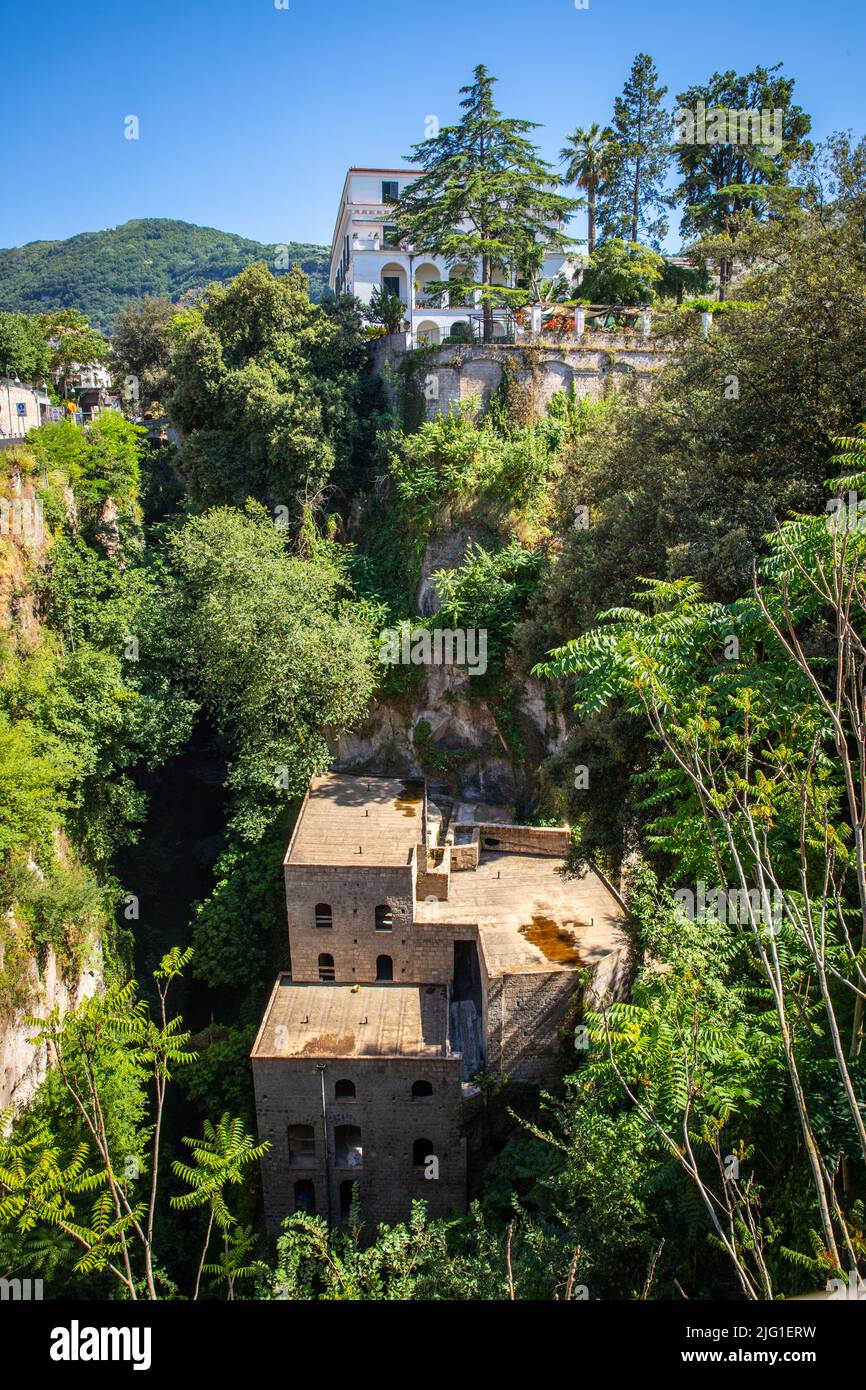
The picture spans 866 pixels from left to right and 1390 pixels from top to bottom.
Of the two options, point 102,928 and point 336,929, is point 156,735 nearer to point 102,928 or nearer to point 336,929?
point 102,928

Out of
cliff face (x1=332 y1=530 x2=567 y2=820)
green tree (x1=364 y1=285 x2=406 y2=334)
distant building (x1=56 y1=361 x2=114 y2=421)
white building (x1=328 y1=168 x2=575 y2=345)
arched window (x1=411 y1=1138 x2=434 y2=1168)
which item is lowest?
arched window (x1=411 y1=1138 x2=434 y2=1168)

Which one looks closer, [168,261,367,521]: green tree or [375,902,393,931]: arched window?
[375,902,393,931]: arched window

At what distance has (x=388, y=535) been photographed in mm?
30188

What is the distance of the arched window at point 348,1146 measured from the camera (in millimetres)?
19500

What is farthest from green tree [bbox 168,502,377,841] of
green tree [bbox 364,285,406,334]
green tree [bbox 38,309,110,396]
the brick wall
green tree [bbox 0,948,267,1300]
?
green tree [bbox 38,309,110,396]

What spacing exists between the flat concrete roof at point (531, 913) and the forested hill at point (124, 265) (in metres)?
94.9

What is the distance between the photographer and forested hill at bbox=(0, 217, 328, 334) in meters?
110

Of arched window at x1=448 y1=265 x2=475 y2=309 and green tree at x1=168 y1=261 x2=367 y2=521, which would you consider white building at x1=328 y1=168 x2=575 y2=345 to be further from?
green tree at x1=168 y1=261 x2=367 y2=521

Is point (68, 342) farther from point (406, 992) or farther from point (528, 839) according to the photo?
point (406, 992)

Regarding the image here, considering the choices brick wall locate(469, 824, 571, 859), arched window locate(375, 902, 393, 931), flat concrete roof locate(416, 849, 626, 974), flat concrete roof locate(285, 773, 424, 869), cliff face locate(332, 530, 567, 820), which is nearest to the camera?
flat concrete roof locate(416, 849, 626, 974)

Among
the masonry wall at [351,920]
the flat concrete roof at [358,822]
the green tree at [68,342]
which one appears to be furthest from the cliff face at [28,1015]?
the green tree at [68,342]

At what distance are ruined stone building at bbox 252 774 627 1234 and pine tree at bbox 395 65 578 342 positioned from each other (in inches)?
734

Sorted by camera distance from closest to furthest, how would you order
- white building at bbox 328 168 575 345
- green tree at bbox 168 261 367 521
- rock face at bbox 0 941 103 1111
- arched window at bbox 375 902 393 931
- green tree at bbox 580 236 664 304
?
rock face at bbox 0 941 103 1111 < arched window at bbox 375 902 393 931 < green tree at bbox 168 261 367 521 < green tree at bbox 580 236 664 304 < white building at bbox 328 168 575 345

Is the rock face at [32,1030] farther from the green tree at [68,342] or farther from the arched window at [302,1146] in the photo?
the green tree at [68,342]
